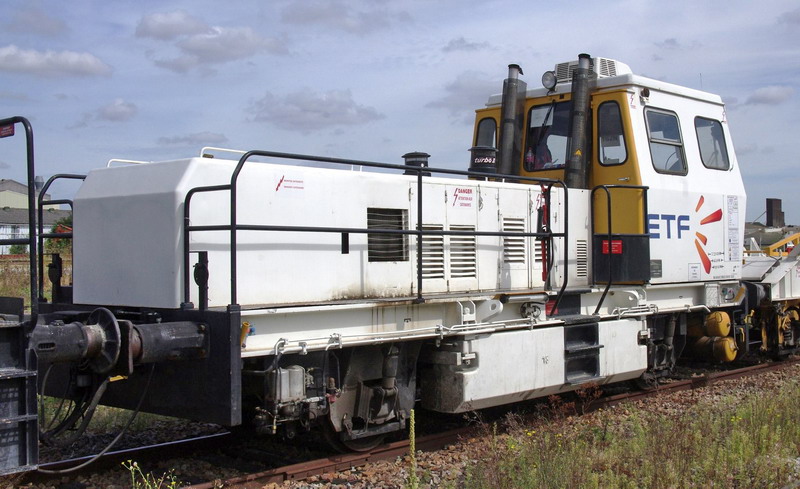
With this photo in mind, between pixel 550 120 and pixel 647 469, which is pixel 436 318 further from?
pixel 550 120

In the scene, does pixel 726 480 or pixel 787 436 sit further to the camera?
pixel 787 436

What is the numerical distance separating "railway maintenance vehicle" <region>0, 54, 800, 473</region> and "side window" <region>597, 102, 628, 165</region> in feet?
0.08

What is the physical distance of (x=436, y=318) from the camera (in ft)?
22.6

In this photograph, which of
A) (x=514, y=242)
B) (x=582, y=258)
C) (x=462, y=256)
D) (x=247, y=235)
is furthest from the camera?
(x=582, y=258)

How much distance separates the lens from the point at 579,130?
8617 mm

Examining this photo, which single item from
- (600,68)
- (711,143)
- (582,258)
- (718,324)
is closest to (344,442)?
(582,258)

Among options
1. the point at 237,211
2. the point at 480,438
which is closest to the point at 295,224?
the point at 237,211

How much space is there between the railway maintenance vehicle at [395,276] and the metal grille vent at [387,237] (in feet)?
0.06

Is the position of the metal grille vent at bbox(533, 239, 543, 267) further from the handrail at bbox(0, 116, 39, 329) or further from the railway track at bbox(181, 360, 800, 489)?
the handrail at bbox(0, 116, 39, 329)

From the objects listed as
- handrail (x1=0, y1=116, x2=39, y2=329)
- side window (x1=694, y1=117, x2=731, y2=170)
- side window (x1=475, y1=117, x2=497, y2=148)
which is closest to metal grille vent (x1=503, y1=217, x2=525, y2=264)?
side window (x1=475, y1=117, x2=497, y2=148)

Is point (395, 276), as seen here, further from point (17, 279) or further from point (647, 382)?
point (17, 279)

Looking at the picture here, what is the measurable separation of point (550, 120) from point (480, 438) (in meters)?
3.87

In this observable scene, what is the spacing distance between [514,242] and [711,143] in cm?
347

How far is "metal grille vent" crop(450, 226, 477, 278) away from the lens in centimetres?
727
